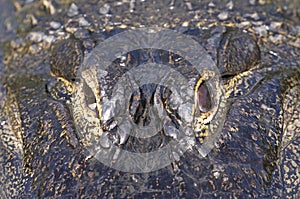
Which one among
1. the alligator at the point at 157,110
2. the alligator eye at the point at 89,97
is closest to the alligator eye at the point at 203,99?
the alligator at the point at 157,110

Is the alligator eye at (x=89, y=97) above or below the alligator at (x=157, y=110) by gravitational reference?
above

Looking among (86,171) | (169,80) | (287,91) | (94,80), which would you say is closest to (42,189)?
(86,171)

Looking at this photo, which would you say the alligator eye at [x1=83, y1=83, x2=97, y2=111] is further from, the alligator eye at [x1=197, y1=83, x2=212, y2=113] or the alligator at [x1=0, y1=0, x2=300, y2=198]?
the alligator eye at [x1=197, y1=83, x2=212, y2=113]

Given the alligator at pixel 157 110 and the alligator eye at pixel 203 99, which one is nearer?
the alligator at pixel 157 110

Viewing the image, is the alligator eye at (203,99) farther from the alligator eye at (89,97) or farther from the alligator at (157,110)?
the alligator eye at (89,97)

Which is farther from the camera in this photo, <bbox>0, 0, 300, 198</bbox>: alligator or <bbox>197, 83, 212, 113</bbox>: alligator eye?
<bbox>197, 83, 212, 113</bbox>: alligator eye

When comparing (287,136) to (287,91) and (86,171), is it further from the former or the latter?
(86,171)

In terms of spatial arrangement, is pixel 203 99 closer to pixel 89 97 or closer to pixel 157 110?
pixel 157 110

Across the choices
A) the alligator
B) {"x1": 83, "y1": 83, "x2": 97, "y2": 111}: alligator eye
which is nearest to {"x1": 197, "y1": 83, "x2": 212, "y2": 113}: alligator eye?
the alligator
